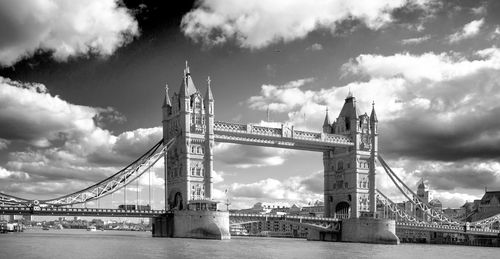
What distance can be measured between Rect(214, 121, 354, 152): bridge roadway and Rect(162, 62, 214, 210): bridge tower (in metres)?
3.43

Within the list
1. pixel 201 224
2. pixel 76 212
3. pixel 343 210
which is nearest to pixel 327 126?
Result: pixel 343 210

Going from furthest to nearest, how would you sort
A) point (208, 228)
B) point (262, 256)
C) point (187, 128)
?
point (187, 128), point (208, 228), point (262, 256)

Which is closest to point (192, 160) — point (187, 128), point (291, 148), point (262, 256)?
point (187, 128)

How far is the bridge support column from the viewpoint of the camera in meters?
117

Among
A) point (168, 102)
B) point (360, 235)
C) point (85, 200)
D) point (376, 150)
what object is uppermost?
point (168, 102)

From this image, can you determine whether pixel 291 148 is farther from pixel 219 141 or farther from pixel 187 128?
pixel 187 128

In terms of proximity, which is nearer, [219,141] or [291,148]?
[219,141]

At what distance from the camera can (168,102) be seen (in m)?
116

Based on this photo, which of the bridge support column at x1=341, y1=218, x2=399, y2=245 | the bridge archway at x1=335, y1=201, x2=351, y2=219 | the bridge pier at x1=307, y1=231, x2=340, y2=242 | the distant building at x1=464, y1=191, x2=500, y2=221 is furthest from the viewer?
the distant building at x1=464, y1=191, x2=500, y2=221

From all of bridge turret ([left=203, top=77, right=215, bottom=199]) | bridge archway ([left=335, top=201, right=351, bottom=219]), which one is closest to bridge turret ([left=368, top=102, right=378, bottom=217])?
bridge archway ([left=335, top=201, right=351, bottom=219])

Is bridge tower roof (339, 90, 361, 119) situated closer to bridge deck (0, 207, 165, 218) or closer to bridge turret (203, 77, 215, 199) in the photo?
bridge turret (203, 77, 215, 199)

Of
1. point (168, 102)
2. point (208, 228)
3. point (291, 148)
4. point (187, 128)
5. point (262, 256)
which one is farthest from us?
point (291, 148)

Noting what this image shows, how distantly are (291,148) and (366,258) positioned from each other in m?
55.6

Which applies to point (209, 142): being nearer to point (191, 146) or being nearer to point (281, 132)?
point (191, 146)
